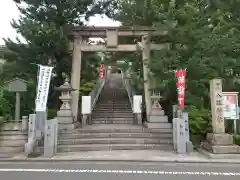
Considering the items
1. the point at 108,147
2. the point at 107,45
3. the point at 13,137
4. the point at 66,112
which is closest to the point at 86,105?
the point at 66,112

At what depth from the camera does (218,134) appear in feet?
45.0

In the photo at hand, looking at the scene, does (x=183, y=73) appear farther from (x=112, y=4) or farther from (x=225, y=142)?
(x=112, y=4)

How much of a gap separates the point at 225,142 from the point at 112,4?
1206cm

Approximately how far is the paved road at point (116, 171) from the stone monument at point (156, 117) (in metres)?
5.86

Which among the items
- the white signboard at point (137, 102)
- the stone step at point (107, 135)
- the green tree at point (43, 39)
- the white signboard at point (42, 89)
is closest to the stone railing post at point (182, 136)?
the stone step at point (107, 135)

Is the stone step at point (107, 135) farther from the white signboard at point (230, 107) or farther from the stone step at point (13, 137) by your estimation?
the white signboard at point (230, 107)

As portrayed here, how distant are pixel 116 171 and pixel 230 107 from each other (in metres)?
6.60

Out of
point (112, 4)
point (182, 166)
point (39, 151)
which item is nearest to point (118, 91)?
point (112, 4)

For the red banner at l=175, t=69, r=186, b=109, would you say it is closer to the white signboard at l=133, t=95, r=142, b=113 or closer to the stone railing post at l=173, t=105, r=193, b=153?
the stone railing post at l=173, t=105, r=193, b=153

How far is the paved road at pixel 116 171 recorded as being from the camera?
929cm

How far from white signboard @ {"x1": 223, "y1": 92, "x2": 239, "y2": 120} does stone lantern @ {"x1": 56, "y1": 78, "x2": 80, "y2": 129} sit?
25.4ft

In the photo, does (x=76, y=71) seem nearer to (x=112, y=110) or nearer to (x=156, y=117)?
(x=112, y=110)

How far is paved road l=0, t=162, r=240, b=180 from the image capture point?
30.5 feet

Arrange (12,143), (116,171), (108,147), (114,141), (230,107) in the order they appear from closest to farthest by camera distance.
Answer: (116,171), (230,107), (12,143), (108,147), (114,141)
